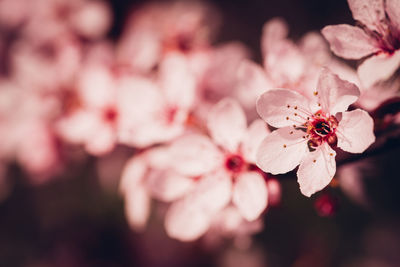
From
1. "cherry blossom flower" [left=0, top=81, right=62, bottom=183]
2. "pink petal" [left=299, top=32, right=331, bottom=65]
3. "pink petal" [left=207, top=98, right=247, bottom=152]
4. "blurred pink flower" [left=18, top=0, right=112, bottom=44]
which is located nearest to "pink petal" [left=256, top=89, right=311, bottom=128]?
"pink petal" [left=207, top=98, right=247, bottom=152]

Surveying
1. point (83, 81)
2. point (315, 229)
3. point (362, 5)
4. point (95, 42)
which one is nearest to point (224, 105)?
point (362, 5)

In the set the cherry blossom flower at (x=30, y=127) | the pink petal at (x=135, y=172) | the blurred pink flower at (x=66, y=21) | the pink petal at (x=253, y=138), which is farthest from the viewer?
the blurred pink flower at (x=66, y=21)

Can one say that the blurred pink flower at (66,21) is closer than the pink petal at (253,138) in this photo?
No

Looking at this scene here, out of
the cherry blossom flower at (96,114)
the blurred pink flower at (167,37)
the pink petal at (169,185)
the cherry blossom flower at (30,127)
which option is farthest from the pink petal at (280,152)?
the cherry blossom flower at (30,127)

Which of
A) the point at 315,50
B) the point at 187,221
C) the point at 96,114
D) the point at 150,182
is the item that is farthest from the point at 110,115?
the point at 315,50

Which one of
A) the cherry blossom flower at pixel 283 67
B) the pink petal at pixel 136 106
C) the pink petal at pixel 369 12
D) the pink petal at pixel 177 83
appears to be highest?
the pink petal at pixel 369 12

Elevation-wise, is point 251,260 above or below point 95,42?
below

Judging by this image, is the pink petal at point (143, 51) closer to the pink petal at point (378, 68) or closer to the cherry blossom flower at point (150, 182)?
the cherry blossom flower at point (150, 182)

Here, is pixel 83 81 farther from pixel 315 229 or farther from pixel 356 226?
pixel 356 226

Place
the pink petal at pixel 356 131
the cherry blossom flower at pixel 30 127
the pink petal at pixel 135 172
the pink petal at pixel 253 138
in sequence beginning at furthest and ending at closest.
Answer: the cherry blossom flower at pixel 30 127 < the pink petal at pixel 135 172 < the pink petal at pixel 253 138 < the pink petal at pixel 356 131
